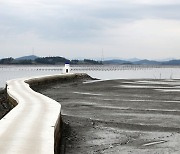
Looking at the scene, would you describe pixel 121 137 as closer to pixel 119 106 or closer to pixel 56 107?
pixel 56 107

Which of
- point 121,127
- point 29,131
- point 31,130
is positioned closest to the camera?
point 29,131

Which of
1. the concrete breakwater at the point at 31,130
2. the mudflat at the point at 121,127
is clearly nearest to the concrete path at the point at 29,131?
the concrete breakwater at the point at 31,130

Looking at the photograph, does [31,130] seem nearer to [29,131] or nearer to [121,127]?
[29,131]

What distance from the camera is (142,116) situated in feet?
48.8

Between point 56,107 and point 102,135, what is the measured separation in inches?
88.2

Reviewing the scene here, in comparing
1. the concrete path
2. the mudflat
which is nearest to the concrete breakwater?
the concrete path

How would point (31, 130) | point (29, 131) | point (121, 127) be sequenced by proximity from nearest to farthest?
point (29, 131)
point (31, 130)
point (121, 127)

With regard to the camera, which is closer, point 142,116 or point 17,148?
point 17,148

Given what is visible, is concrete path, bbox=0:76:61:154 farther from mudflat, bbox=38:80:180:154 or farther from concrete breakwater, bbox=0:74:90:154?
mudflat, bbox=38:80:180:154

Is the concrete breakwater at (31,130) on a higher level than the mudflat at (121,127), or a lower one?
higher

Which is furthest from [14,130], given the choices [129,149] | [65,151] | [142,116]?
[142,116]

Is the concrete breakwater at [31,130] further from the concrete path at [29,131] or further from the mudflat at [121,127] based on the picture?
the mudflat at [121,127]

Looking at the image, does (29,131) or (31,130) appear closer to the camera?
(29,131)

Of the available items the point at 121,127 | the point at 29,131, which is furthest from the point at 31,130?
the point at 121,127
